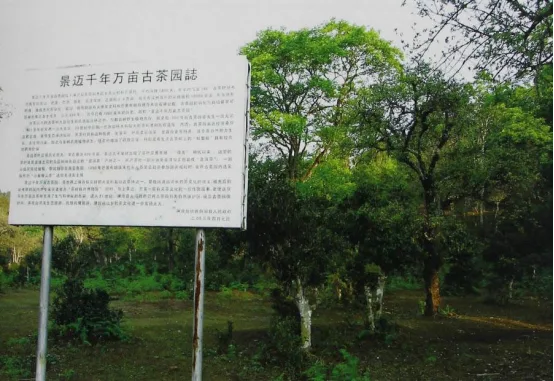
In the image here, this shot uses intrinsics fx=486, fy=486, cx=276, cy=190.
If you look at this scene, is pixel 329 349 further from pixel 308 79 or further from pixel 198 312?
pixel 308 79

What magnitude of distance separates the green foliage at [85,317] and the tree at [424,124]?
8.98m

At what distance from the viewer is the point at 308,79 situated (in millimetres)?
21078

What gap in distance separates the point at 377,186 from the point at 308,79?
729cm

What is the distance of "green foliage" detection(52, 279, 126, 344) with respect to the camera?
1136 centimetres

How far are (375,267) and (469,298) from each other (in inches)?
467

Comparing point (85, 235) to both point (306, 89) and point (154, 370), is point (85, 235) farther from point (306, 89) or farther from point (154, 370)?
point (154, 370)

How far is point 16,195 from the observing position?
545 cm

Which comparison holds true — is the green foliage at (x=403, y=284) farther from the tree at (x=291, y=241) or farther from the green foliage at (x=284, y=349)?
the green foliage at (x=284, y=349)

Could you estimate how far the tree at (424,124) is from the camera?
14.3m

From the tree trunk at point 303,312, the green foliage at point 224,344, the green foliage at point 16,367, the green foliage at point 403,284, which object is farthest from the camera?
the green foliage at point 403,284

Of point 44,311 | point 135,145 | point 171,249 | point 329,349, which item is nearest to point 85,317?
point 329,349

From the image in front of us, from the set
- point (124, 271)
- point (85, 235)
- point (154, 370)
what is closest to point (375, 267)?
point (154, 370)

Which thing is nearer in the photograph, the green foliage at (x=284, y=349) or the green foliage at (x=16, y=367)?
the green foliage at (x=16, y=367)

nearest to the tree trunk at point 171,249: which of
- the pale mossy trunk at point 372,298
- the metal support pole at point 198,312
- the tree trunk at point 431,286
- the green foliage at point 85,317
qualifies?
the tree trunk at point 431,286
